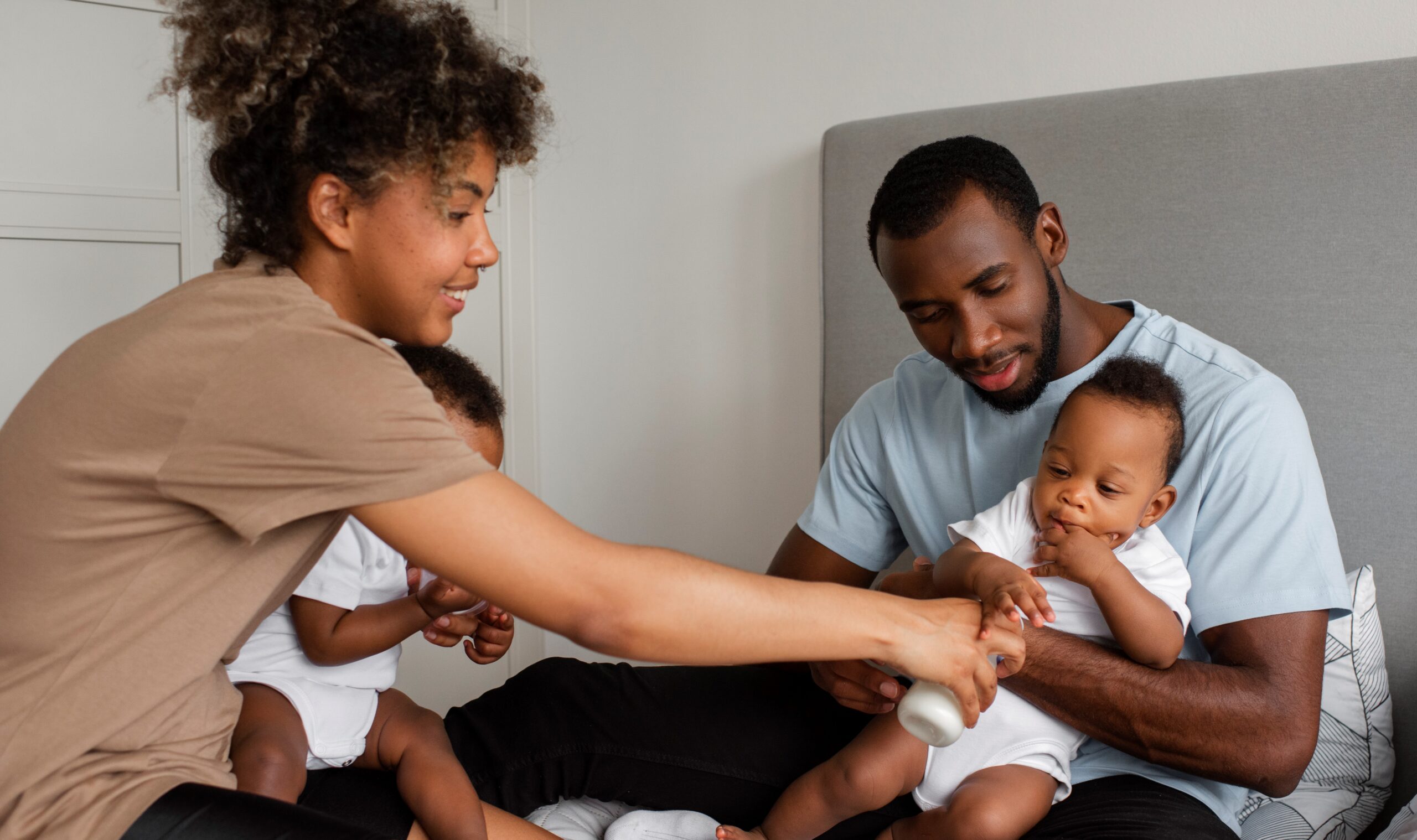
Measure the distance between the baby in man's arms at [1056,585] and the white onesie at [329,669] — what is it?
0.64 meters

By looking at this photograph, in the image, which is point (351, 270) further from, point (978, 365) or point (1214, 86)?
point (1214, 86)

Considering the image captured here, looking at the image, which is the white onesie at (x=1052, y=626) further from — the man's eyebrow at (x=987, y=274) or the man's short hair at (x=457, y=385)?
the man's short hair at (x=457, y=385)

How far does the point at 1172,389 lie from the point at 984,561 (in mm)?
368

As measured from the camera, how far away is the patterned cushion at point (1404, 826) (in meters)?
1.28

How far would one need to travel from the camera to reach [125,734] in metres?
1.01

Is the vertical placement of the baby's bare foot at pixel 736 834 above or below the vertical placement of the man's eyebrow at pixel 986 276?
below

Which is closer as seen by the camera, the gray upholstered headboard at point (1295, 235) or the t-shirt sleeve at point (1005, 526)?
the t-shirt sleeve at point (1005, 526)

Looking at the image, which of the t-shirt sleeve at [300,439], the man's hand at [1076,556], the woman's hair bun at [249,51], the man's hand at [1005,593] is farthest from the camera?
the man's hand at [1076,556]

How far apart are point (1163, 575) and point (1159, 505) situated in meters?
0.12

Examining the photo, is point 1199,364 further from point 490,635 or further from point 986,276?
point 490,635

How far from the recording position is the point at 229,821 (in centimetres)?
96

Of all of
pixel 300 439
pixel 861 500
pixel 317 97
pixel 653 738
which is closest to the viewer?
pixel 300 439

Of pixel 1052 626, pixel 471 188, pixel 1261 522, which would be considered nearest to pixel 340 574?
pixel 471 188

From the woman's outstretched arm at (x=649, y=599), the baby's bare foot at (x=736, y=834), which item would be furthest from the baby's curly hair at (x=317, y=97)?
the baby's bare foot at (x=736, y=834)
